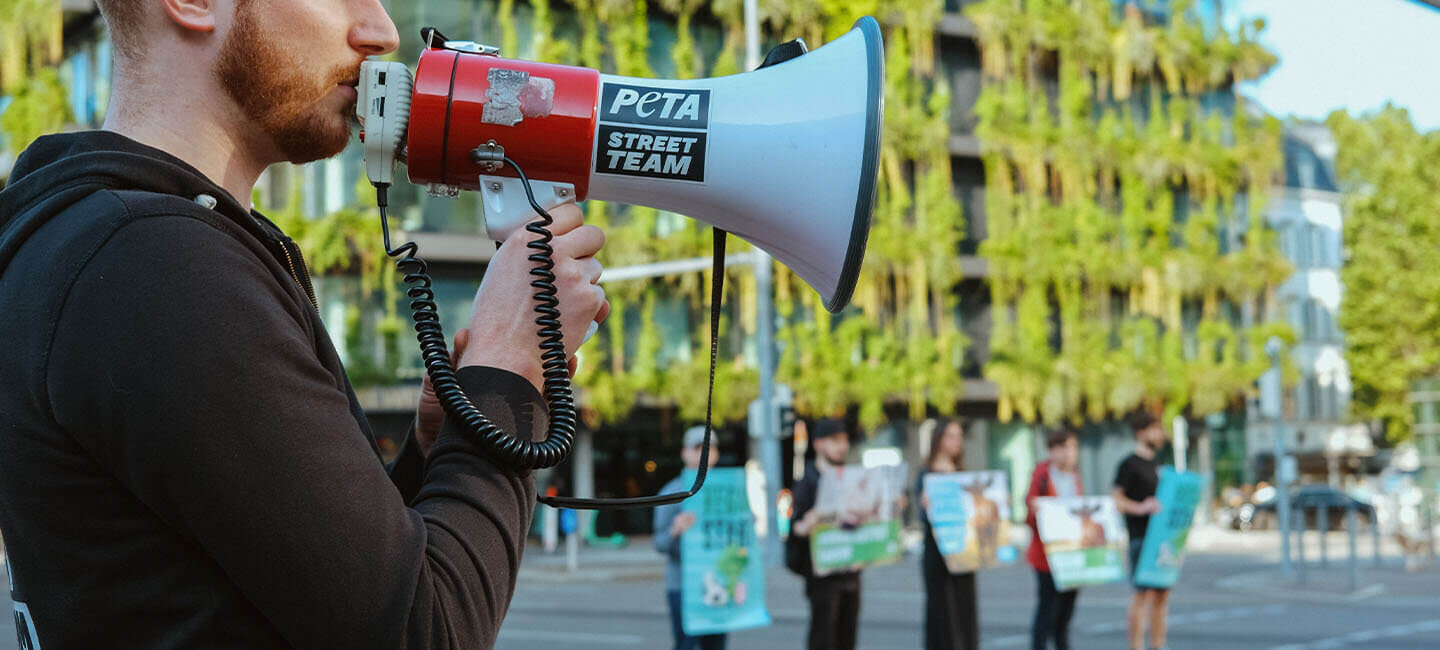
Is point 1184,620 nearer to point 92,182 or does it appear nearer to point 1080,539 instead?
point 1080,539

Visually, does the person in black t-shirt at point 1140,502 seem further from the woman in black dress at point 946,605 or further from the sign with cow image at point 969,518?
the woman in black dress at point 946,605

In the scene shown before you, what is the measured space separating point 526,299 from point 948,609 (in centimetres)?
842

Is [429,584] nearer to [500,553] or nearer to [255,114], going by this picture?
[500,553]

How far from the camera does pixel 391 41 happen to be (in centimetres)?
155

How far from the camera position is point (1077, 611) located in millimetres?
16688

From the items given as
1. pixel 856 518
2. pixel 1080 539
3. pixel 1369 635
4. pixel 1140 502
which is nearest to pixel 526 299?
pixel 856 518

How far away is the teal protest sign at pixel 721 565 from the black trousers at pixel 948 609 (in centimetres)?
111

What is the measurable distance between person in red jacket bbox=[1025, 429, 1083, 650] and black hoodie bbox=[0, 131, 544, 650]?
9.62 meters

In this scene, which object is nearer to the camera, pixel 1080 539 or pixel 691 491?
pixel 691 491

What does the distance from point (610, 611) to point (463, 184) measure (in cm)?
1634

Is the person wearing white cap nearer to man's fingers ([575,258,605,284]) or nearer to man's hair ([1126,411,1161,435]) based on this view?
man's hair ([1126,411,1161,435])

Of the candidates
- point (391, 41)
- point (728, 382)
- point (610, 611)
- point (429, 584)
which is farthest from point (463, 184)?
point (728, 382)

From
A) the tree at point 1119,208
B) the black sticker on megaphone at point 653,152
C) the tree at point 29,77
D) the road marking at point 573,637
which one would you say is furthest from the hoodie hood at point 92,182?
the tree at point 1119,208

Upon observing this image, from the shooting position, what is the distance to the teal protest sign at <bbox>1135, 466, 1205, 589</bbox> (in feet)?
36.0
